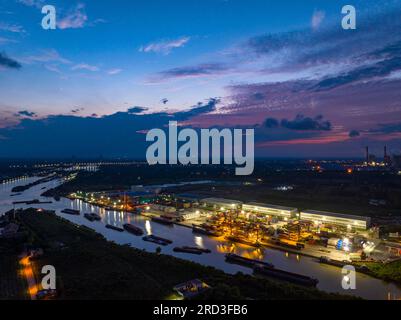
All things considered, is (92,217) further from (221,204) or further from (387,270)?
(387,270)

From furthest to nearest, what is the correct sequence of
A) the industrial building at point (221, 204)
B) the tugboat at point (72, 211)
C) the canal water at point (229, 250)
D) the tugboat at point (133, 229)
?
the tugboat at point (72, 211)
the industrial building at point (221, 204)
the tugboat at point (133, 229)
the canal water at point (229, 250)

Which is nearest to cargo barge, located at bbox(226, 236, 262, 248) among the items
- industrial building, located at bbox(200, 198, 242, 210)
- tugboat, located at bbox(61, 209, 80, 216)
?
industrial building, located at bbox(200, 198, 242, 210)

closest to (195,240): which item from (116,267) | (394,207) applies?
(116,267)

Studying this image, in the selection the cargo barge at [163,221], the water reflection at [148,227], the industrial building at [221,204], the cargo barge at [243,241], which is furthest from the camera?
the industrial building at [221,204]

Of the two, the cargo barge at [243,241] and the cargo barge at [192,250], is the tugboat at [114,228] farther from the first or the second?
the cargo barge at [243,241]

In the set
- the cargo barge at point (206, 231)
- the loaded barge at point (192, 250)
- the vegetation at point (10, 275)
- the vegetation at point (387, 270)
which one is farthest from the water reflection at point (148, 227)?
the vegetation at point (387, 270)

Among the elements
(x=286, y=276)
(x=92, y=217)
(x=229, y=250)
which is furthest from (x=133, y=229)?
(x=286, y=276)
